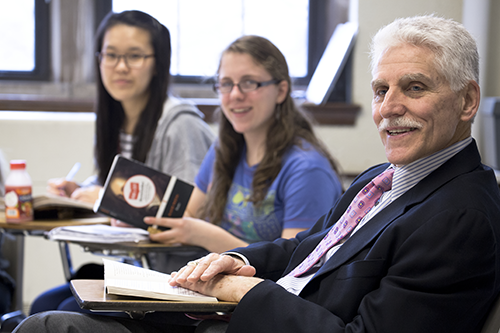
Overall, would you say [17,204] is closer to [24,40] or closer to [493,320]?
[493,320]

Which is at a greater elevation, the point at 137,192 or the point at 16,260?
the point at 137,192

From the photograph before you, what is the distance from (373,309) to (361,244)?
0.15m

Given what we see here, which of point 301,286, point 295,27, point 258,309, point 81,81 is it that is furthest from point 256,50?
point 81,81

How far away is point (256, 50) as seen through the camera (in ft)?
5.87

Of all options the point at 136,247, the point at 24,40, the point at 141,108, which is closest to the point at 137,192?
the point at 136,247

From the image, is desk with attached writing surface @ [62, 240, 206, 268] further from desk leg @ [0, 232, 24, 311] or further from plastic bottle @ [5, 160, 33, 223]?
desk leg @ [0, 232, 24, 311]

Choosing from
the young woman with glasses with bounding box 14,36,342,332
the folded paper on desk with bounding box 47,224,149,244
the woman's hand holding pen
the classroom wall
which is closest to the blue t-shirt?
the young woman with glasses with bounding box 14,36,342,332

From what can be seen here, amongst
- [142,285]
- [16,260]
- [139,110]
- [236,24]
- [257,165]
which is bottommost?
[16,260]

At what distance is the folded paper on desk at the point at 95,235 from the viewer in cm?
163

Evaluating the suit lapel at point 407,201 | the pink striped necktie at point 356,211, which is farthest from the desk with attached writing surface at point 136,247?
the suit lapel at point 407,201

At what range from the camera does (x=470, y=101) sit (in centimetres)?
101

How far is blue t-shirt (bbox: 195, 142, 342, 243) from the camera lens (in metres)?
1.61

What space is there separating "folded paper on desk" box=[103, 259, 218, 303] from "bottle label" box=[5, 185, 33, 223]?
833 mm

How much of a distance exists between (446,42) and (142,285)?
78 centimetres
